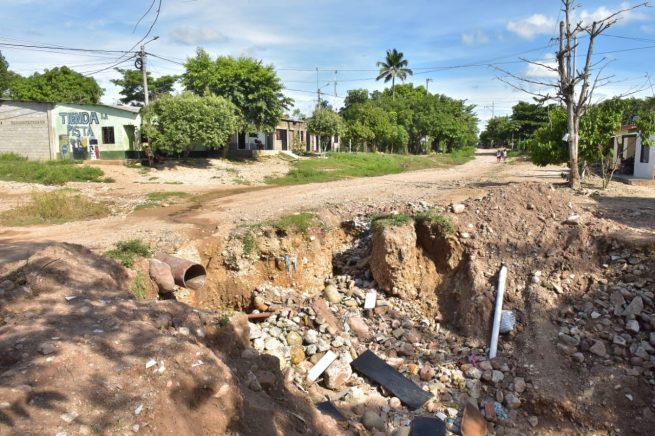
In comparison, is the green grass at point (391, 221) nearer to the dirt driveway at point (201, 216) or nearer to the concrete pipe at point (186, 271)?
the dirt driveway at point (201, 216)

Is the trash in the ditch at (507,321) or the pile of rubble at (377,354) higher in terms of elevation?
the trash in the ditch at (507,321)

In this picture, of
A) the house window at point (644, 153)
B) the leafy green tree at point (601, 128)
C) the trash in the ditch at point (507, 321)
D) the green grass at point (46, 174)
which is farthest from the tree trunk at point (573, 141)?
the green grass at point (46, 174)

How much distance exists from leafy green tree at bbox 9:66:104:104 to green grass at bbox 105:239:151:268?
30.0 meters

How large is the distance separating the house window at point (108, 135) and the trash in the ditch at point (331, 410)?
2069 centimetres

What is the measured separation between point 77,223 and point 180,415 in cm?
791

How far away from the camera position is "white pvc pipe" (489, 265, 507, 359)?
21.5 ft

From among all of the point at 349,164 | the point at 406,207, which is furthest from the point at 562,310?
the point at 349,164

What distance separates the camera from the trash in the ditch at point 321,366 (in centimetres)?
605

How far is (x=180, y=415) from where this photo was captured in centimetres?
319

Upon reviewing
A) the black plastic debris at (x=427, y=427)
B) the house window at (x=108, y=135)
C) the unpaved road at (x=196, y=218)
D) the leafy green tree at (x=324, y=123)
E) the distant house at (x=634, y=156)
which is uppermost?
the leafy green tree at (x=324, y=123)

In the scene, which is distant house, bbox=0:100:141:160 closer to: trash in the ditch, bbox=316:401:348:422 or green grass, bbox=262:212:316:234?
green grass, bbox=262:212:316:234

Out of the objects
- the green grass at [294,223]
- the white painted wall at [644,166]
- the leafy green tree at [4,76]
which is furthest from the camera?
the leafy green tree at [4,76]

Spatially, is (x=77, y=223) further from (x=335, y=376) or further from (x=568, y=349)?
(x=568, y=349)

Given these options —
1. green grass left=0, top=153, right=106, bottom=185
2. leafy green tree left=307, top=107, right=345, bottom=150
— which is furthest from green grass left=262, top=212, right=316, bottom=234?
leafy green tree left=307, top=107, right=345, bottom=150
